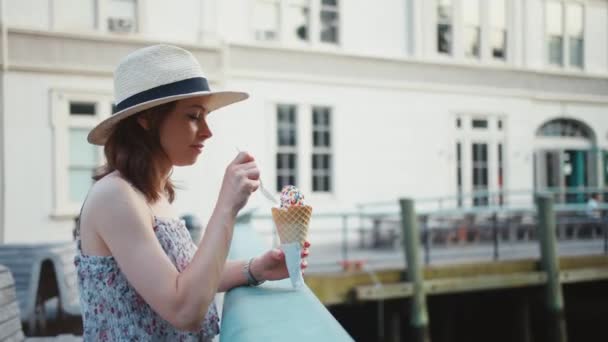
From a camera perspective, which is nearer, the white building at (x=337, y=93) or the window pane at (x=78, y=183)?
the white building at (x=337, y=93)

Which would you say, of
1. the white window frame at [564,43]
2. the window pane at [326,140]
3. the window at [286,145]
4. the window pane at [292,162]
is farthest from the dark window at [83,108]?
the white window frame at [564,43]

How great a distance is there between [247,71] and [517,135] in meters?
7.60

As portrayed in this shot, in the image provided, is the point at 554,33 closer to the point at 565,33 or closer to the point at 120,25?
the point at 565,33

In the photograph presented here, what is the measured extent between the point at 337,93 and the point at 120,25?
4.86 metres

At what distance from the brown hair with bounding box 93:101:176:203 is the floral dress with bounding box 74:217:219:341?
11 cm

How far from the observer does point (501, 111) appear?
15453 mm

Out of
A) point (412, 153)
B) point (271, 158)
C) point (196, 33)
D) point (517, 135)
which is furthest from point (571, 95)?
point (196, 33)

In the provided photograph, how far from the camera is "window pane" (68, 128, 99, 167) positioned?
11133 millimetres

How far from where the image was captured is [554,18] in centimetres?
1647

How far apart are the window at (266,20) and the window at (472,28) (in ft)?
17.7

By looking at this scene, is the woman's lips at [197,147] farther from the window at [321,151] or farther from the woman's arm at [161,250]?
the window at [321,151]

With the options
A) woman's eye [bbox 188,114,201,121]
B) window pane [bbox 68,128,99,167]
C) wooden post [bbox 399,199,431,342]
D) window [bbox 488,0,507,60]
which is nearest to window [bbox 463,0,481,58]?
window [bbox 488,0,507,60]

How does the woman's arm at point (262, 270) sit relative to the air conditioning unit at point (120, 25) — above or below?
below

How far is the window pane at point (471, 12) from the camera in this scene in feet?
50.8
